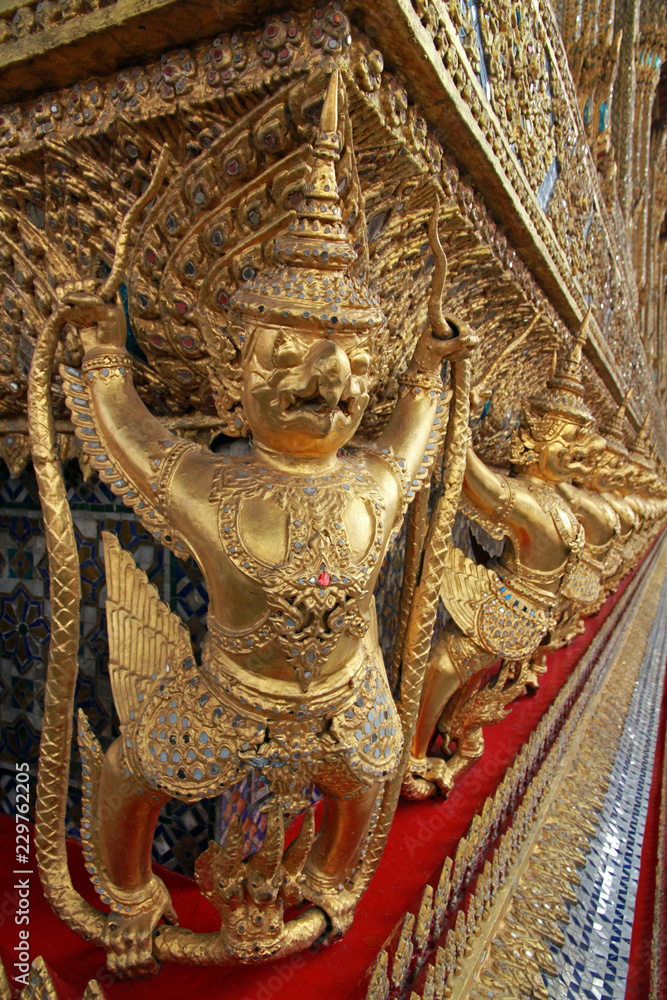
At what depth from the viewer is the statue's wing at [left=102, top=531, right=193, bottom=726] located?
1028 millimetres

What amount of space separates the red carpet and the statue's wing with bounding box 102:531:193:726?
449 mm

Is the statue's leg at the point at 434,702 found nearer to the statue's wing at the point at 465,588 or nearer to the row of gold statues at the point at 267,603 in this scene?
the statue's wing at the point at 465,588

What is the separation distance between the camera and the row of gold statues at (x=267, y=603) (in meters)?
0.84

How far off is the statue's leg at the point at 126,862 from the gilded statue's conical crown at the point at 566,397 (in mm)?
1366

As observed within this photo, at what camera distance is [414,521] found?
130 cm

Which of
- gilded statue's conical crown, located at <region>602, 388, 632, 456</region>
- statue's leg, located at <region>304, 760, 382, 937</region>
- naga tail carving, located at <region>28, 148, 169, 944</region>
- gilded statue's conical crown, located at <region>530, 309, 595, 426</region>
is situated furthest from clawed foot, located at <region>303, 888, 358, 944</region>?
gilded statue's conical crown, located at <region>602, 388, 632, 456</region>

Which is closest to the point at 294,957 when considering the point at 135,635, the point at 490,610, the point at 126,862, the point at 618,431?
the point at 126,862

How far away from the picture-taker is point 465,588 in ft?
5.79

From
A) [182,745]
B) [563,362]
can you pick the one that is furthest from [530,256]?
[182,745]

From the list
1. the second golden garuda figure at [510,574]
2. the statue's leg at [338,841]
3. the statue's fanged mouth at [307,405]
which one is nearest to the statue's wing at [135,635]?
the statue's leg at [338,841]

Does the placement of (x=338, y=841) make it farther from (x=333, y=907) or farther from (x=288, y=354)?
(x=288, y=354)

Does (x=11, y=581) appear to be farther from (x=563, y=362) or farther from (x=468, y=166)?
(x=563, y=362)

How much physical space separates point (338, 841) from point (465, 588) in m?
0.83

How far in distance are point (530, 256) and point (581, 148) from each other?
908 millimetres
